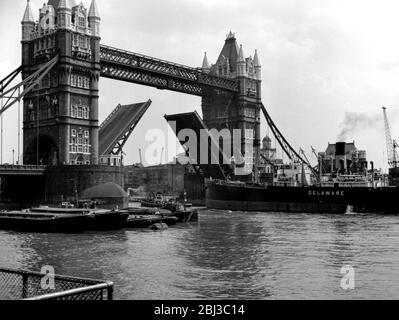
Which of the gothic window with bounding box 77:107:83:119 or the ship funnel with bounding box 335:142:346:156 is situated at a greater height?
the gothic window with bounding box 77:107:83:119

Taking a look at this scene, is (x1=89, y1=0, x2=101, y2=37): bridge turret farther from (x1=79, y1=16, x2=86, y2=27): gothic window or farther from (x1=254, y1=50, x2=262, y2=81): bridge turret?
(x1=254, y1=50, x2=262, y2=81): bridge turret

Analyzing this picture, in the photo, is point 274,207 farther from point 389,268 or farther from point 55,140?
point 389,268

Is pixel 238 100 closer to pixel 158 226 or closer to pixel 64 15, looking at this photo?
pixel 64 15

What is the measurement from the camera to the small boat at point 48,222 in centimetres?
5056

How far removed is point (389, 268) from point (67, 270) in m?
18.1

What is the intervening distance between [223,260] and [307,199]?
5847cm

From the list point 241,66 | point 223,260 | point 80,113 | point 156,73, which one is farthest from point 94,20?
point 223,260

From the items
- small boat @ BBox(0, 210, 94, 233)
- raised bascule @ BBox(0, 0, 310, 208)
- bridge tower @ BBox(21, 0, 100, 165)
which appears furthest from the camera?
bridge tower @ BBox(21, 0, 100, 165)

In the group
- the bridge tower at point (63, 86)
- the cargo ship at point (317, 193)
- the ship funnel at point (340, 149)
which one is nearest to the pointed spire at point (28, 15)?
the bridge tower at point (63, 86)

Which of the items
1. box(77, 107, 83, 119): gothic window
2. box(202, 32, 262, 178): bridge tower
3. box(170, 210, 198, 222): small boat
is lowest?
box(170, 210, 198, 222): small boat

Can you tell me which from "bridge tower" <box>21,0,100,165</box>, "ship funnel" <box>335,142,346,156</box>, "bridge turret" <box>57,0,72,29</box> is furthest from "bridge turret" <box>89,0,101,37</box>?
"ship funnel" <box>335,142,346,156</box>

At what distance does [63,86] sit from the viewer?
82375mm

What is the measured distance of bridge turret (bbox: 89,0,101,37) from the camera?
283 feet

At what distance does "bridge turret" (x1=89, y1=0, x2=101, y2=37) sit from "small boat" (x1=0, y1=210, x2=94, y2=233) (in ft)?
135
